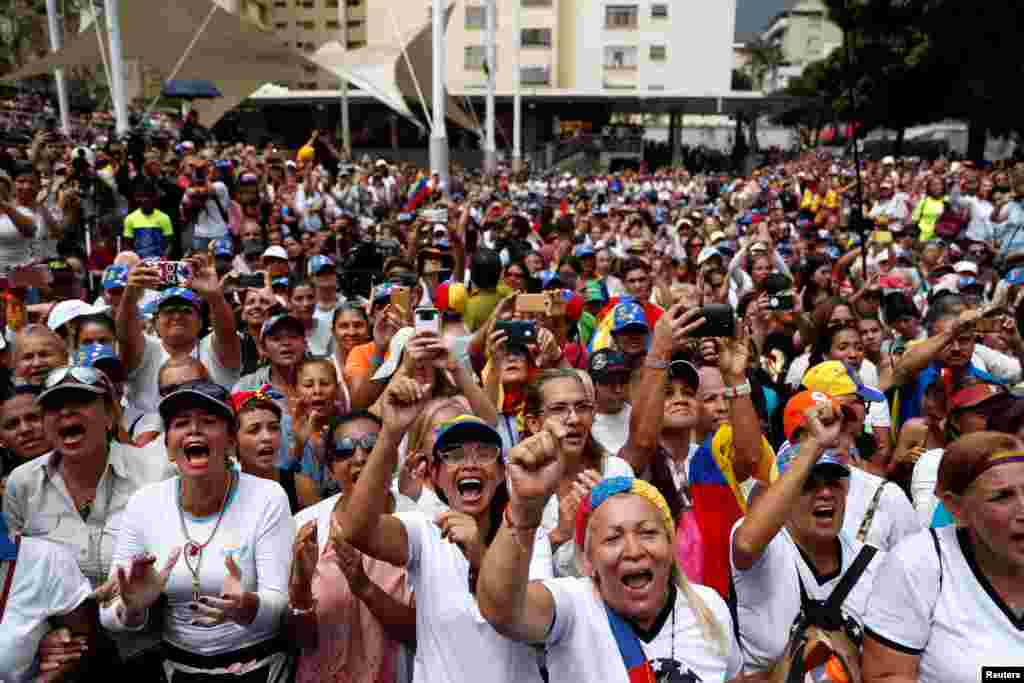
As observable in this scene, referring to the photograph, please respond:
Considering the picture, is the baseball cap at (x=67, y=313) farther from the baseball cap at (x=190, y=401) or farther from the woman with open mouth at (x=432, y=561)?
the woman with open mouth at (x=432, y=561)

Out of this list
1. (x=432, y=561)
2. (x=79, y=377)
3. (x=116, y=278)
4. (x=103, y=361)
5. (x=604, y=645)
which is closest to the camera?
(x=604, y=645)

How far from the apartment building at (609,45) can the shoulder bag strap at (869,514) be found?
53.5 metres

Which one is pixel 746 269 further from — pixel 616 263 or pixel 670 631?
pixel 670 631

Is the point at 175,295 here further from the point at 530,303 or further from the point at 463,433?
the point at 463,433

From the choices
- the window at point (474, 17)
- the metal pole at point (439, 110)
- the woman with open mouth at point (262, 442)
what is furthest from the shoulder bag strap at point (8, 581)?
the window at point (474, 17)

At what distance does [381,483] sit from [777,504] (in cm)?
123

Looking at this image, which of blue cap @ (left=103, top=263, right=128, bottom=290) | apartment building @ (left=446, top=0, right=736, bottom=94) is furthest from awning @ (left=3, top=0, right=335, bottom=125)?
apartment building @ (left=446, top=0, right=736, bottom=94)

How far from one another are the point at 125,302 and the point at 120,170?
6.84 meters

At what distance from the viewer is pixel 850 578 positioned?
287 cm

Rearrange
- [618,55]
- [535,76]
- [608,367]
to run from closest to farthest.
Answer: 1. [608,367]
2. [535,76]
3. [618,55]

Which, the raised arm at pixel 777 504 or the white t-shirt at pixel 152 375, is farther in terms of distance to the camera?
the white t-shirt at pixel 152 375

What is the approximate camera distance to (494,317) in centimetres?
492

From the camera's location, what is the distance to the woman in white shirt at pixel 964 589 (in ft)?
7.66

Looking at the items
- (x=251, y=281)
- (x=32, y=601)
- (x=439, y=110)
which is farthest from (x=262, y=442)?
(x=439, y=110)
